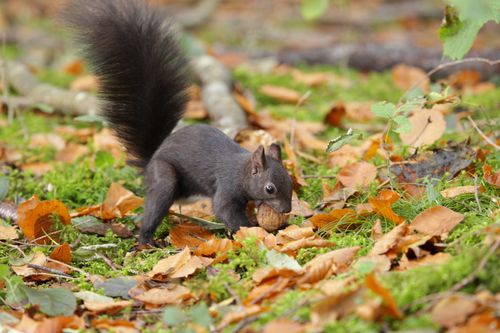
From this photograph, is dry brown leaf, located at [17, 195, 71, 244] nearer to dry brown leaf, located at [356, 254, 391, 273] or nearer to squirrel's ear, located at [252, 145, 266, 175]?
squirrel's ear, located at [252, 145, 266, 175]

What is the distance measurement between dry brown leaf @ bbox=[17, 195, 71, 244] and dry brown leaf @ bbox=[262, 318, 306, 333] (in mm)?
1719

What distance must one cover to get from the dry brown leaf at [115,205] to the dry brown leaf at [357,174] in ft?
3.73

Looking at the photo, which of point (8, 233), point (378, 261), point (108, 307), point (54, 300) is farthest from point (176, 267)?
point (8, 233)

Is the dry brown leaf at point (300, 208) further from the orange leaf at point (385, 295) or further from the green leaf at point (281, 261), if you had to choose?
the orange leaf at point (385, 295)

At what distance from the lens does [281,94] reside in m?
Result: 6.26

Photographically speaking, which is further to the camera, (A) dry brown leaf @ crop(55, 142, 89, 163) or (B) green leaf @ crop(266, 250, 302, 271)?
(A) dry brown leaf @ crop(55, 142, 89, 163)

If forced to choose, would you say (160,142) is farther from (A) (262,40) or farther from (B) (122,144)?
(A) (262,40)

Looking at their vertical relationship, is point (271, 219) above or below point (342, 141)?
below

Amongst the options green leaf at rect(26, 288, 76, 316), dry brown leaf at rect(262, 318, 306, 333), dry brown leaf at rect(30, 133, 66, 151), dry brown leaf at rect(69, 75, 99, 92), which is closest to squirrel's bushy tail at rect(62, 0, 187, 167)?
dry brown leaf at rect(30, 133, 66, 151)

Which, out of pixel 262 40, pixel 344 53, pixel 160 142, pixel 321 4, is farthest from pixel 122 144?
pixel 262 40

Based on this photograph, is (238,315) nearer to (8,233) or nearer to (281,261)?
(281,261)

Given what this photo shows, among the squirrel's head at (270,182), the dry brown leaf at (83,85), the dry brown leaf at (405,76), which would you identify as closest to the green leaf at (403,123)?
the squirrel's head at (270,182)

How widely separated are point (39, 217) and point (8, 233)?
17cm

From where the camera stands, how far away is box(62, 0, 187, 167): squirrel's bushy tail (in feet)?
12.8
